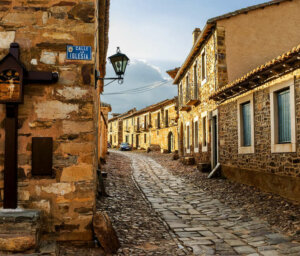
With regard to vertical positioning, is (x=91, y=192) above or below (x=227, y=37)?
below

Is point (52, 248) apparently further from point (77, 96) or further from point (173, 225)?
point (173, 225)

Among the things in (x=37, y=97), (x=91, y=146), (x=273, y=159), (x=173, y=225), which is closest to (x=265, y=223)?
(x=173, y=225)

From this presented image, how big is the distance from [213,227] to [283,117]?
3752 millimetres

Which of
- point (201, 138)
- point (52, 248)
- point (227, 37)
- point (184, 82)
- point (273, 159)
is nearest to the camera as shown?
point (52, 248)

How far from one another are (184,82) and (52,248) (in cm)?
1616

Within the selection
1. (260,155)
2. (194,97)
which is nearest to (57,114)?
(260,155)

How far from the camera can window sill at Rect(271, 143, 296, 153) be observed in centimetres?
732

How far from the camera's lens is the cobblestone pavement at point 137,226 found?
172 inches

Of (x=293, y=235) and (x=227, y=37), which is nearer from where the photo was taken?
(x=293, y=235)

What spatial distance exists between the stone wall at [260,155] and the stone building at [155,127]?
50.3 ft

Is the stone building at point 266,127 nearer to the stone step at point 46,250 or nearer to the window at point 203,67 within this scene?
the window at point 203,67

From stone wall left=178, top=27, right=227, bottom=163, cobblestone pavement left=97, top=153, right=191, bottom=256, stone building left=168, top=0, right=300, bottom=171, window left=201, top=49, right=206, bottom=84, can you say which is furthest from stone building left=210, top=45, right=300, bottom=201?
cobblestone pavement left=97, top=153, right=191, bottom=256

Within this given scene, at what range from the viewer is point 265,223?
18.8 ft

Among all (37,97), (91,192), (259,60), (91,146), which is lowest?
(91,192)
